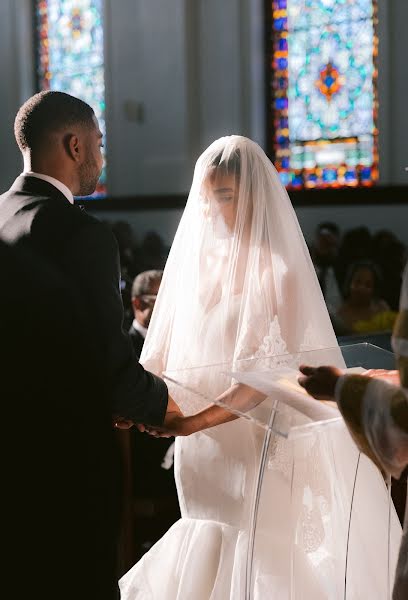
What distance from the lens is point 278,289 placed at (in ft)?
10.8

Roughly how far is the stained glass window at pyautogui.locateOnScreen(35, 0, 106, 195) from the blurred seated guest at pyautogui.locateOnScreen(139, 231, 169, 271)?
261cm

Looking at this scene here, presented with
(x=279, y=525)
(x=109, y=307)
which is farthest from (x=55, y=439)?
(x=279, y=525)

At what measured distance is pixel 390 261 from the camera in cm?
896

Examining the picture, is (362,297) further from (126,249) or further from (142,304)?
(126,249)

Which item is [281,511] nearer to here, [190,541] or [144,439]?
[190,541]

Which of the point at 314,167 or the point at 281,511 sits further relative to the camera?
the point at 314,167

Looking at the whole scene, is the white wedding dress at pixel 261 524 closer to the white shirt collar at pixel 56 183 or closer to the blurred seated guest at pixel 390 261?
the white shirt collar at pixel 56 183

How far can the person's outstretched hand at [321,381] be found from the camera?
7.42ft

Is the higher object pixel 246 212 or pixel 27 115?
pixel 27 115

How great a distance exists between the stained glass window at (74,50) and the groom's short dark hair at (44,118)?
10375mm

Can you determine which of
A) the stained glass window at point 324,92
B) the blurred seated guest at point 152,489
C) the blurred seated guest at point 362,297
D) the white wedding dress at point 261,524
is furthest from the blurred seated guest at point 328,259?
the white wedding dress at point 261,524

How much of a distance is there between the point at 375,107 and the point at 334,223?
1.50m

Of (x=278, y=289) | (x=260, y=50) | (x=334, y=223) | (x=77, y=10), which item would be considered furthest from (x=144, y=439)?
(x=77, y=10)

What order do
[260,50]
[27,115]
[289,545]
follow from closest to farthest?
[27,115] < [289,545] < [260,50]
